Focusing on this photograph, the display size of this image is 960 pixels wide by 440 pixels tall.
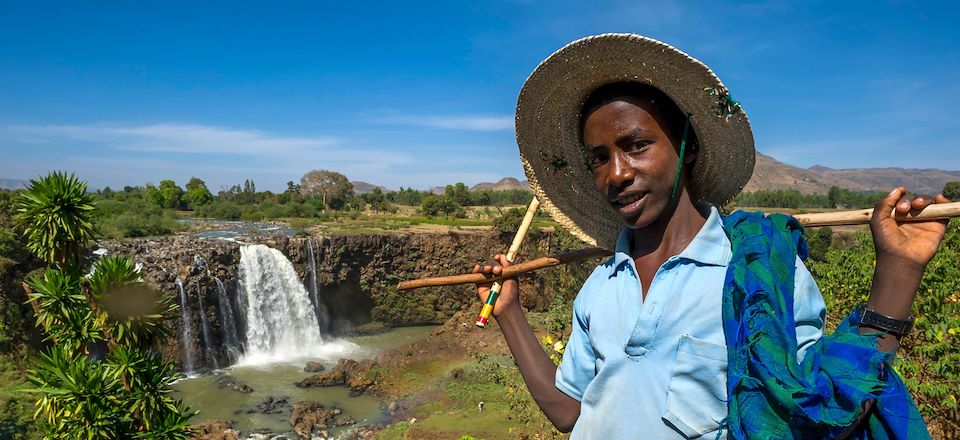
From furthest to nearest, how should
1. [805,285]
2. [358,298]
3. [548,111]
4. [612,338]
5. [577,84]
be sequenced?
[358,298] < [548,111] < [577,84] < [612,338] < [805,285]

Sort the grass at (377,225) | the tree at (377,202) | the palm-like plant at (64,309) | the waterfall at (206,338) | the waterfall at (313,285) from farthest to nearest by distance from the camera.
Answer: the tree at (377,202)
the grass at (377,225)
the waterfall at (313,285)
the waterfall at (206,338)
the palm-like plant at (64,309)

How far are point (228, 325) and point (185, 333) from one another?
160 centimetres

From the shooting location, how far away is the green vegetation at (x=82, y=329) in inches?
239

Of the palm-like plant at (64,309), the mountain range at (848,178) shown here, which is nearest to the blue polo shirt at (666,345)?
the palm-like plant at (64,309)

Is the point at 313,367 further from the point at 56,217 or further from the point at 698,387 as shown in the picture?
the point at 698,387

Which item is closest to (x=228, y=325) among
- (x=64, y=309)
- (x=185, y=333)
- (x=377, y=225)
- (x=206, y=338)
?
(x=206, y=338)

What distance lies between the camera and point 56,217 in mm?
6004

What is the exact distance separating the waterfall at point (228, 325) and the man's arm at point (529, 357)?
18500mm

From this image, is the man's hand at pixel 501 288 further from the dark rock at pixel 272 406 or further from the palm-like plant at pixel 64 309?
the dark rock at pixel 272 406

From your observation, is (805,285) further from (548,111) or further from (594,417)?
(548,111)

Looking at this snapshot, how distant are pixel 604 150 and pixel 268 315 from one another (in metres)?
20.2

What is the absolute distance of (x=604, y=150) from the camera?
4.44ft

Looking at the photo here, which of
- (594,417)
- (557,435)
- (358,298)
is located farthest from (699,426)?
(358,298)

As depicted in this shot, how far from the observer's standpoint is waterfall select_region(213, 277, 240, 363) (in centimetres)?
1816
